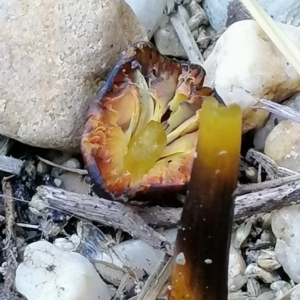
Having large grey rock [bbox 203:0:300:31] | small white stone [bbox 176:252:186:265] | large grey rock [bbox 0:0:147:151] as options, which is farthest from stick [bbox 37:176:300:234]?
large grey rock [bbox 203:0:300:31]

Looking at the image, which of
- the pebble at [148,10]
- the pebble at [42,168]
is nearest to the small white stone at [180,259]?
the pebble at [42,168]

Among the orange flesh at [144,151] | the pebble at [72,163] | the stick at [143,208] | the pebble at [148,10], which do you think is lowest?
the stick at [143,208]

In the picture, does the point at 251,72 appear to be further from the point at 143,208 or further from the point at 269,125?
the point at 143,208

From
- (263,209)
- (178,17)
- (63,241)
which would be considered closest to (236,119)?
(263,209)

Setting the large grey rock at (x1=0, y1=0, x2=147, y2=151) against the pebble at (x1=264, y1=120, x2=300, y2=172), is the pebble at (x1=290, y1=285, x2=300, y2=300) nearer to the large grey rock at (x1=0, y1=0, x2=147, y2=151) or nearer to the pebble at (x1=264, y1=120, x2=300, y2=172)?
the pebble at (x1=264, y1=120, x2=300, y2=172)

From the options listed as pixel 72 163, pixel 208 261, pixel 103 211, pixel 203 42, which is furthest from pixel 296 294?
pixel 203 42

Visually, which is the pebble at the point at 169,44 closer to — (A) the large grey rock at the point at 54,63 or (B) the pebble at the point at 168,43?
(B) the pebble at the point at 168,43

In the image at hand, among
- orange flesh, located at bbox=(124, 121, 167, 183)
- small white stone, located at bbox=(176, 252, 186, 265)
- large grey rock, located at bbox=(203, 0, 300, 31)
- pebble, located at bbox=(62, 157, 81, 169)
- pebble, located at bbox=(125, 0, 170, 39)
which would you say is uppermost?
pebble, located at bbox=(125, 0, 170, 39)
